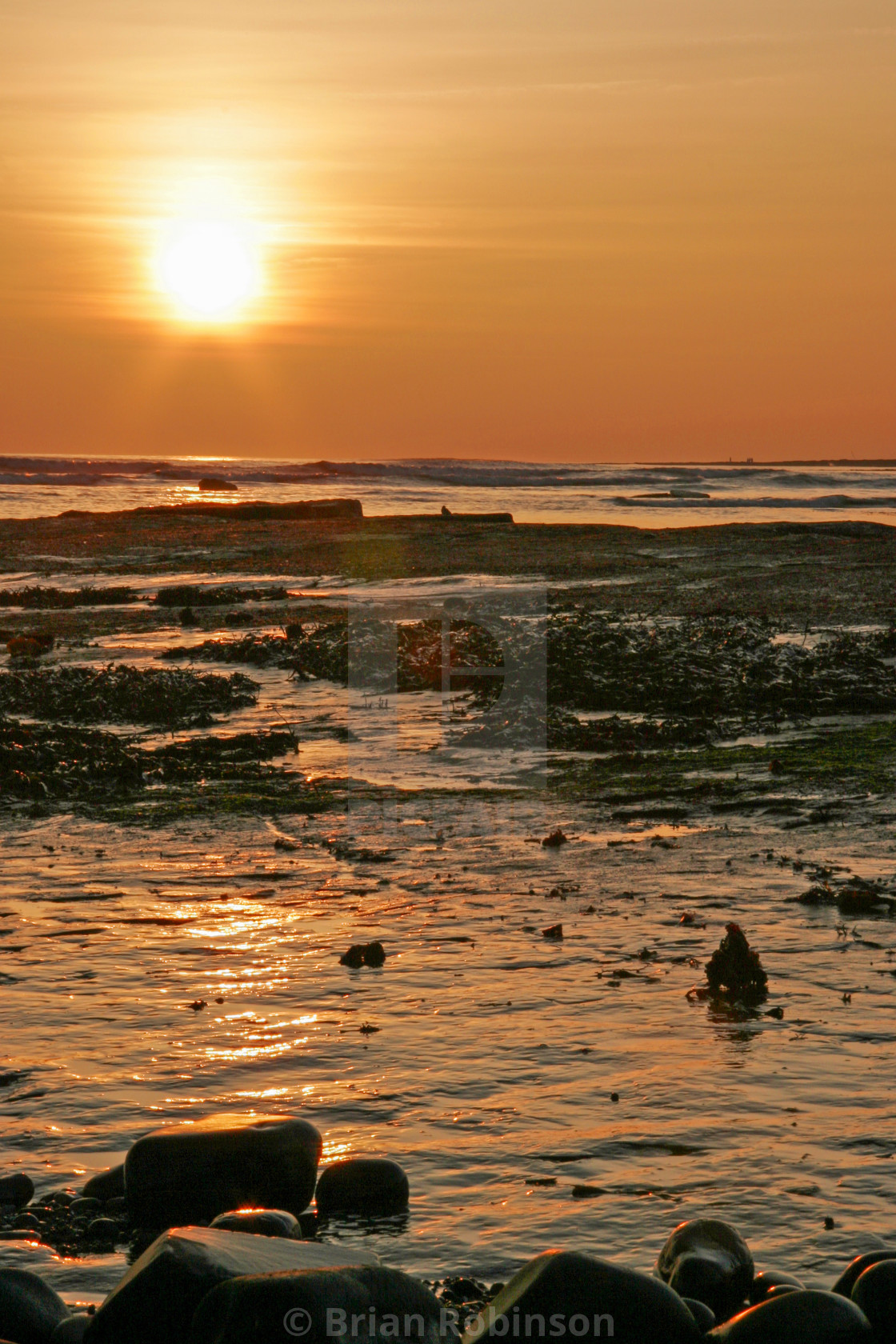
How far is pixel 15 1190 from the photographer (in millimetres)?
5316

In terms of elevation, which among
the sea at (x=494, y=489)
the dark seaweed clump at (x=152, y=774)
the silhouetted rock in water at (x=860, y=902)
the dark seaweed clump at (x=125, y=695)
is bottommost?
the silhouetted rock in water at (x=860, y=902)

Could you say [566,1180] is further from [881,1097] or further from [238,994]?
[238,994]

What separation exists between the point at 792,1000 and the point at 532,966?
146 cm

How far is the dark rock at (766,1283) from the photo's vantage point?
4.59 meters

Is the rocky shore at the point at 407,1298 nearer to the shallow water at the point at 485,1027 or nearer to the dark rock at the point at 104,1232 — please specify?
the dark rock at the point at 104,1232

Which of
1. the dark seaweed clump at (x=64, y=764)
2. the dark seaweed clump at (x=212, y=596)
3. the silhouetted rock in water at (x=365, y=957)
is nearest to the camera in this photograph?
the silhouetted rock in water at (x=365, y=957)

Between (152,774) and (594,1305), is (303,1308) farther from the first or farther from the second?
(152,774)

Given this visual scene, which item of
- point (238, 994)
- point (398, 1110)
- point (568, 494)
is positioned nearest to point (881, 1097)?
point (398, 1110)

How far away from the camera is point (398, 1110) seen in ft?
20.1

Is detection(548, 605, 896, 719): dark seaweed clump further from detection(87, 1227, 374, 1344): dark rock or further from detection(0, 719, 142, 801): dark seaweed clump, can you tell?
detection(87, 1227, 374, 1344): dark rock

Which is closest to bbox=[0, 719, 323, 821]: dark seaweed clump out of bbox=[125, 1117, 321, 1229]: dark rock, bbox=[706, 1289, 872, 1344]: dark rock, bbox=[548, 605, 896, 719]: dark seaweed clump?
bbox=[548, 605, 896, 719]: dark seaweed clump

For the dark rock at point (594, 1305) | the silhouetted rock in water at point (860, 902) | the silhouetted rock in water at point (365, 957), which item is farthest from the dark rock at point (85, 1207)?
the silhouetted rock in water at point (860, 902)

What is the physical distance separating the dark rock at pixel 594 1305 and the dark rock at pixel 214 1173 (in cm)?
129

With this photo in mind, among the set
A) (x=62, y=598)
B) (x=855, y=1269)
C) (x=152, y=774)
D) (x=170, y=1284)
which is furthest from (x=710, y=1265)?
(x=62, y=598)
